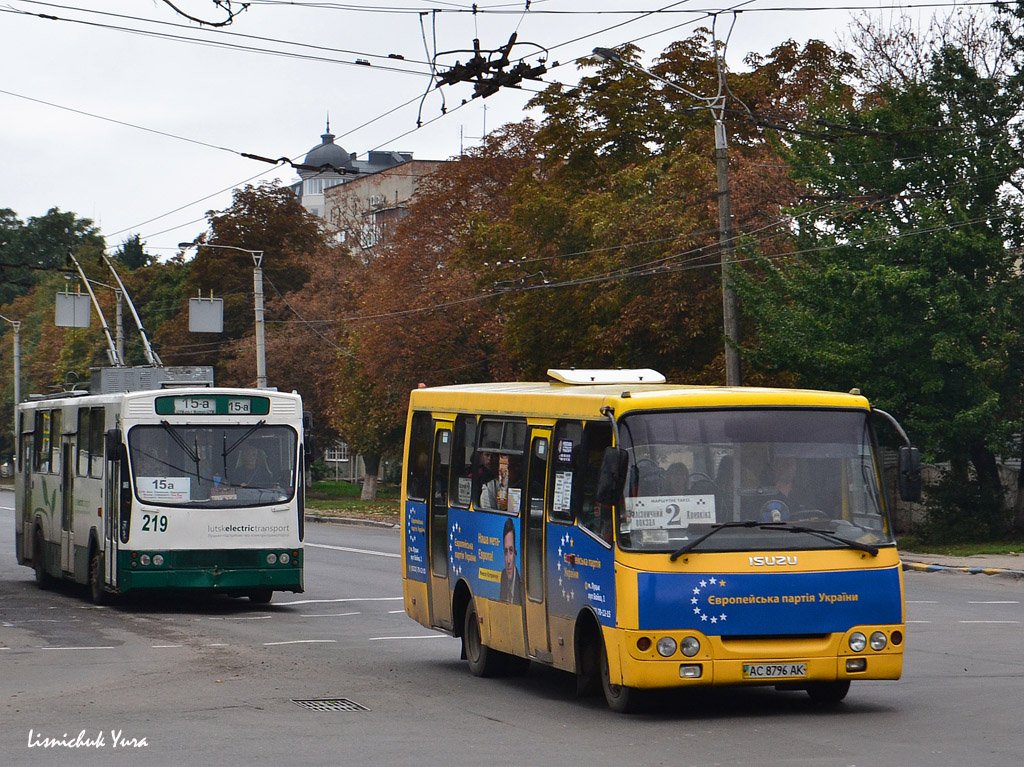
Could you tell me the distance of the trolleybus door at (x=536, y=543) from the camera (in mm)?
12516

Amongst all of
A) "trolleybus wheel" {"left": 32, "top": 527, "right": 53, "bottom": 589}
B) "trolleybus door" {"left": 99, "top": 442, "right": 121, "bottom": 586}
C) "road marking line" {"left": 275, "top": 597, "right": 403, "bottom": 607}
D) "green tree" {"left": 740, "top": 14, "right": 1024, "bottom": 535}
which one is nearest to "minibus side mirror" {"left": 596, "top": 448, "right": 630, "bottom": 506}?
"trolleybus door" {"left": 99, "top": 442, "right": 121, "bottom": 586}

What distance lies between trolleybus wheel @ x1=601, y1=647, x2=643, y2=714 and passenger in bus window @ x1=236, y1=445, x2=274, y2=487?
9.89m

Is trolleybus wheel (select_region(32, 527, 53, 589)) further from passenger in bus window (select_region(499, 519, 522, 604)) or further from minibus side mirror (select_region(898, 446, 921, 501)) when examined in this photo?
minibus side mirror (select_region(898, 446, 921, 501))

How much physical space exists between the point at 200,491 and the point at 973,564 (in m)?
13.4

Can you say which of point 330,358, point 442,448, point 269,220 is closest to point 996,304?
point 442,448

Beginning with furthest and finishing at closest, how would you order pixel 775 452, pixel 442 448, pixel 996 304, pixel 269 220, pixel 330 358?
pixel 269 220 < pixel 330 358 < pixel 996 304 < pixel 442 448 < pixel 775 452

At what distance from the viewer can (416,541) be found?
50.4ft

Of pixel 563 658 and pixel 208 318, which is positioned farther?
pixel 208 318

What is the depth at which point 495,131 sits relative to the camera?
52.3 m

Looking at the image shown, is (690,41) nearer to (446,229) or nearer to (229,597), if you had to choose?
(446,229)

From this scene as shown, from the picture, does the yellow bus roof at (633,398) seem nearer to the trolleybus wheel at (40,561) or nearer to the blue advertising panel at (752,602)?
the blue advertising panel at (752,602)

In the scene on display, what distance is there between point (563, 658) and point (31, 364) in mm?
95245

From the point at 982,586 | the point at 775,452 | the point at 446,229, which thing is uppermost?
the point at 446,229

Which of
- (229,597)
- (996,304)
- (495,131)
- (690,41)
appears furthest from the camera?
(495,131)
